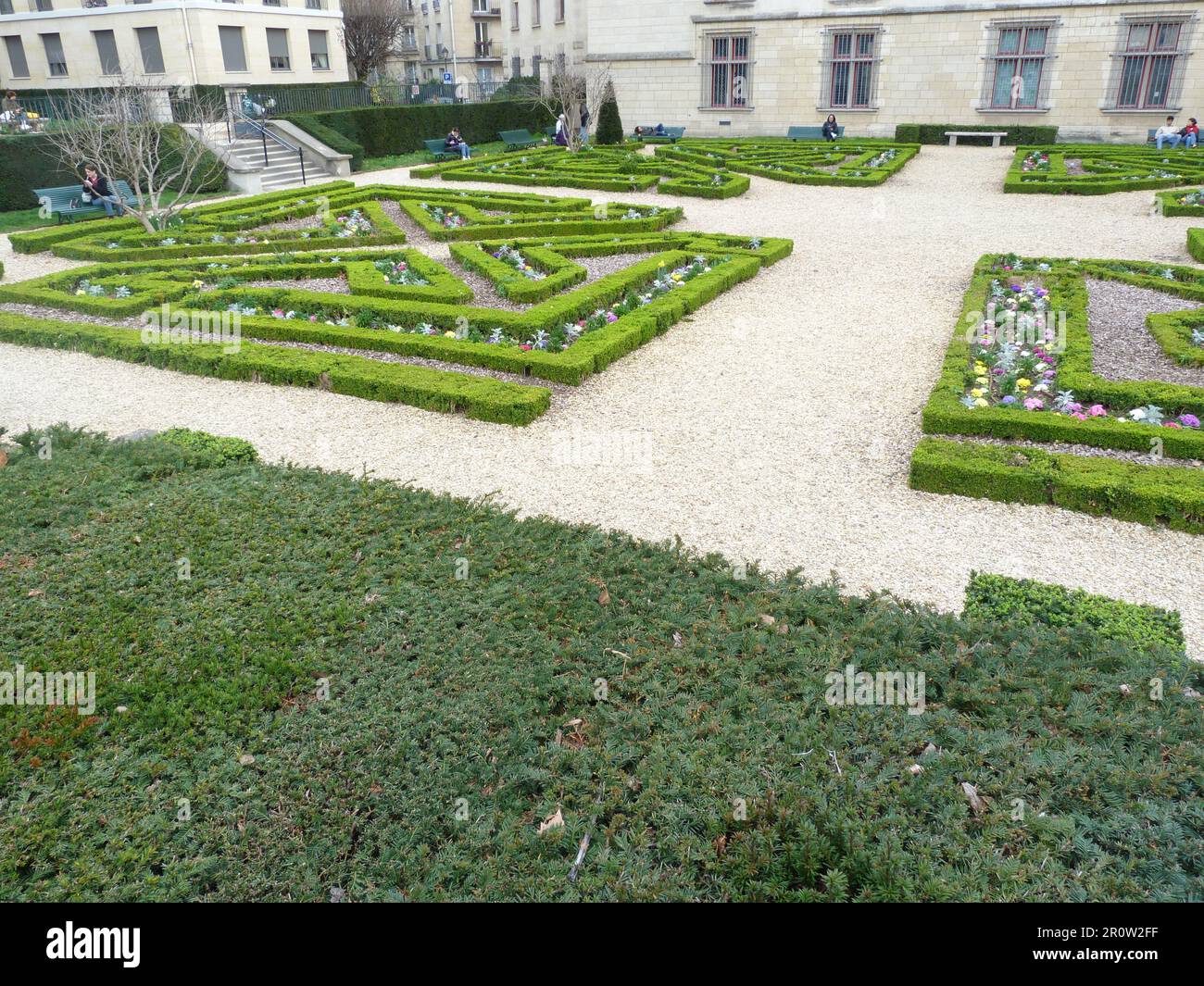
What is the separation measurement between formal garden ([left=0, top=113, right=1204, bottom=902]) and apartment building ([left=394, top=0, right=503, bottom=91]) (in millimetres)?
55660

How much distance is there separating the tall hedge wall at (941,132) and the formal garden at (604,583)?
18.7 meters

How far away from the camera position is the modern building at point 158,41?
32.0 meters

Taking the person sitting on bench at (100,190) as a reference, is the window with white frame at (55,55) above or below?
above

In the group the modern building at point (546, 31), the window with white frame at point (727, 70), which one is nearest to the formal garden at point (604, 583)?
the window with white frame at point (727, 70)

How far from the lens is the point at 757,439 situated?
8359 mm

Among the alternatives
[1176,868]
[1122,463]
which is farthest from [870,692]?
[1122,463]

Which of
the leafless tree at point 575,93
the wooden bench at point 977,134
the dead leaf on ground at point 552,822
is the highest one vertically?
the leafless tree at point 575,93

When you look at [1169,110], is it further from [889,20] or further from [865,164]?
[865,164]

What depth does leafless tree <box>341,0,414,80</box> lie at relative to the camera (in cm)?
4500

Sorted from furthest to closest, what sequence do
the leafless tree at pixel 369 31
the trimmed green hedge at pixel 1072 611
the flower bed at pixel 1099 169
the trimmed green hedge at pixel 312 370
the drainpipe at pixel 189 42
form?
the leafless tree at pixel 369 31 < the drainpipe at pixel 189 42 < the flower bed at pixel 1099 169 < the trimmed green hedge at pixel 312 370 < the trimmed green hedge at pixel 1072 611

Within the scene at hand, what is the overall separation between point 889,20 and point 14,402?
31.0 m

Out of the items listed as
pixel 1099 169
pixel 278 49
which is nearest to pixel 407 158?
pixel 278 49

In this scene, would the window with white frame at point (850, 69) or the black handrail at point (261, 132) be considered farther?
the window with white frame at point (850, 69)

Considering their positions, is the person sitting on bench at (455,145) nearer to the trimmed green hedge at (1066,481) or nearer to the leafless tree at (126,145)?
Result: the leafless tree at (126,145)
